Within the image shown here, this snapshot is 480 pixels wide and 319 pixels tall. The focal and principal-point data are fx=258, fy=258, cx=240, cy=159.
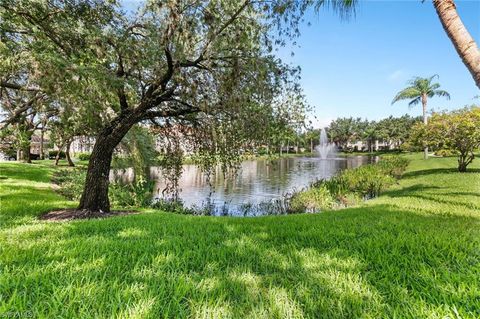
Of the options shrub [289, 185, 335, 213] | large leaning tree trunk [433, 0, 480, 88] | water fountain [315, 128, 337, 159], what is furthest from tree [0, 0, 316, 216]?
water fountain [315, 128, 337, 159]

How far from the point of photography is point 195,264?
2.82 metres

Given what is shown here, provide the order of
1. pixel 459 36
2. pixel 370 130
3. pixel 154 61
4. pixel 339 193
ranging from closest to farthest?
pixel 459 36
pixel 154 61
pixel 339 193
pixel 370 130

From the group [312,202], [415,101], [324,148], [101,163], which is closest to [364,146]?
[324,148]

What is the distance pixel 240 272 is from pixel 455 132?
1677cm

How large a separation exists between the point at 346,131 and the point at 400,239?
91916mm

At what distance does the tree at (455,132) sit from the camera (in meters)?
13.6

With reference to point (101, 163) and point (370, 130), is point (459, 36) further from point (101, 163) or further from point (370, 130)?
point (370, 130)

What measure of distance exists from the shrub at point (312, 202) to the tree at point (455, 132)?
8728 millimetres

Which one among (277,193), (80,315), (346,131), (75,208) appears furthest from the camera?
(346,131)

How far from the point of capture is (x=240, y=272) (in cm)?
266

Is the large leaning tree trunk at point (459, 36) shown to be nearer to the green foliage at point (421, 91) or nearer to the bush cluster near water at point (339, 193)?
the bush cluster near water at point (339, 193)

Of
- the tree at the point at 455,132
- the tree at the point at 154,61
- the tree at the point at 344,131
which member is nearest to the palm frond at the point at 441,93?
the tree at the point at 455,132

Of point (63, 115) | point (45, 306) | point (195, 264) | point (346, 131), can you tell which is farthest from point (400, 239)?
point (346, 131)

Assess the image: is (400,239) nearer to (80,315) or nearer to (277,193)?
(80,315)
